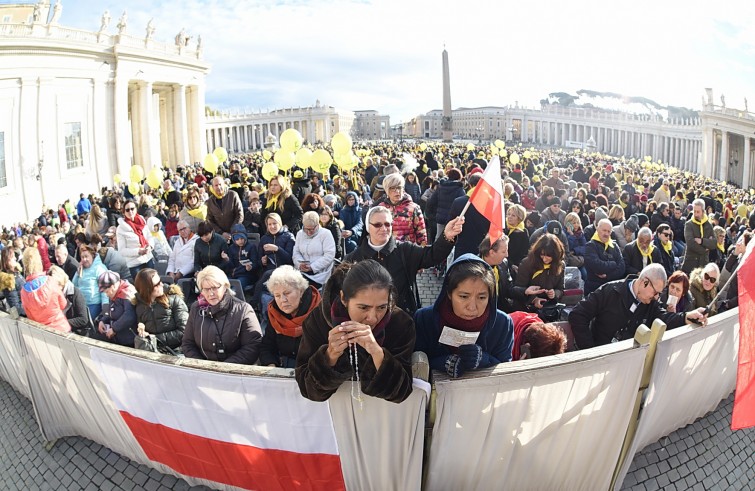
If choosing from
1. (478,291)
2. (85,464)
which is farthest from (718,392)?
(85,464)

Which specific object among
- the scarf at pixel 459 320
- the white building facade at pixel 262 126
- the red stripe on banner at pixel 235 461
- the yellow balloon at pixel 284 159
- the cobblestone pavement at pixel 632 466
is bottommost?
the cobblestone pavement at pixel 632 466

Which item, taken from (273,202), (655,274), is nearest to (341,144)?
(273,202)

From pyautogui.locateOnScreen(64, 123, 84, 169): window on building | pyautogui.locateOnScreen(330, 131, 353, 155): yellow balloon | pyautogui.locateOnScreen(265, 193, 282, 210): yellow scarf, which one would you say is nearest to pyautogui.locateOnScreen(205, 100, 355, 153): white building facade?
pyautogui.locateOnScreen(64, 123, 84, 169): window on building

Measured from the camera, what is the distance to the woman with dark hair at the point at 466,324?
2.93m

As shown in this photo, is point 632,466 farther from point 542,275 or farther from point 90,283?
point 90,283

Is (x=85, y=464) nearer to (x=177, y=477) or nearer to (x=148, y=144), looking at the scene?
(x=177, y=477)

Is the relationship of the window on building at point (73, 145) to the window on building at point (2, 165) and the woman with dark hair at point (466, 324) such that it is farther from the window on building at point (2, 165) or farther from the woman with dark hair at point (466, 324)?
the woman with dark hair at point (466, 324)

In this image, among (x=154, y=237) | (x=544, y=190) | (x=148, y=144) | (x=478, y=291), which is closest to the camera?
(x=478, y=291)

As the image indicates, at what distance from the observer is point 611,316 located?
14.2 ft

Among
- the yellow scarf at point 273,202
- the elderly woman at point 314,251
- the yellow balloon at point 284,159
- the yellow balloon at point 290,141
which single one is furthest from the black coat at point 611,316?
the yellow balloon at point 290,141

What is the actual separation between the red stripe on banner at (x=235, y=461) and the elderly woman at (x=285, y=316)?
821 mm

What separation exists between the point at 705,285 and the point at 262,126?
3334 inches

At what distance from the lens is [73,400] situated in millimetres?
3898

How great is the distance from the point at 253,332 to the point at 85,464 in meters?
1.50
